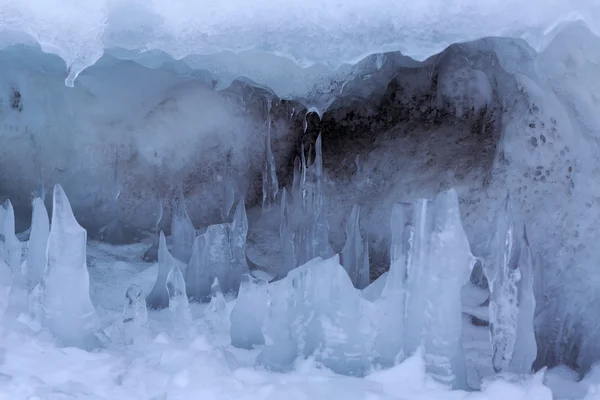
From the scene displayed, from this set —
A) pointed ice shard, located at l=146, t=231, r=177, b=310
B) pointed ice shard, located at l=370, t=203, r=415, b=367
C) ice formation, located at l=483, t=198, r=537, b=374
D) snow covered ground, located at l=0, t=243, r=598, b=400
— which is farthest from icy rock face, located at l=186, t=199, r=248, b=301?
ice formation, located at l=483, t=198, r=537, b=374

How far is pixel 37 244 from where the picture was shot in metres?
2.83

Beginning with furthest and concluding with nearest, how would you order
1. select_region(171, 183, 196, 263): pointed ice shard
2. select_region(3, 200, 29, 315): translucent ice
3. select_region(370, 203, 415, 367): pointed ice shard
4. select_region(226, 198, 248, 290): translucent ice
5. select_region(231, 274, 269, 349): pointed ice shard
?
select_region(171, 183, 196, 263): pointed ice shard
select_region(226, 198, 248, 290): translucent ice
select_region(3, 200, 29, 315): translucent ice
select_region(231, 274, 269, 349): pointed ice shard
select_region(370, 203, 415, 367): pointed ice shard

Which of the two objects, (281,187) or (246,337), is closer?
(246,337)

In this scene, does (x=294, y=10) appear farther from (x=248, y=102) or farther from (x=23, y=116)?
(x=23, y=116)

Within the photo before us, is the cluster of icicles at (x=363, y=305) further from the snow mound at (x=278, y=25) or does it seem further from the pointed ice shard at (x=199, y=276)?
the snow mound at (x=278, y=25)

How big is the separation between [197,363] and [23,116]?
2068mm

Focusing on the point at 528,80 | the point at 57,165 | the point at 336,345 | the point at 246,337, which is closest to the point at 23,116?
the point at 57,165

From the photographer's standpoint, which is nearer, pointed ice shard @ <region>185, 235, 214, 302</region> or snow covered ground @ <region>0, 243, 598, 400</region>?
snow covered ground @ <region>0, 243, 598, 400</region>

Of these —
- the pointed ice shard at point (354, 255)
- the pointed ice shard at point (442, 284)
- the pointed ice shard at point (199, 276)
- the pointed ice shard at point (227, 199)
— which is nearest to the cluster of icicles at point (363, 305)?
the pointed ice shard at point (442, 284)

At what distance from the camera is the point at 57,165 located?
12.3 feet

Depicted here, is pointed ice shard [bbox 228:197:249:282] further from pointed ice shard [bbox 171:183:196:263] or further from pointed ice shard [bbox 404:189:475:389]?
pointed ice shard [bbox 404:189:475:389]

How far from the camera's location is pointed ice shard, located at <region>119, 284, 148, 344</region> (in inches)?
102

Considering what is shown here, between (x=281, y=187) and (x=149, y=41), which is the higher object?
(x=149, y=41)

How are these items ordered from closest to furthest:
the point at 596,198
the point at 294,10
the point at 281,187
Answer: the point at 294,10, the point at 596,198, the point at 281,187
